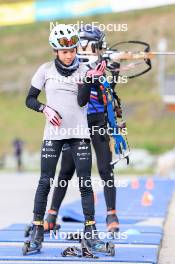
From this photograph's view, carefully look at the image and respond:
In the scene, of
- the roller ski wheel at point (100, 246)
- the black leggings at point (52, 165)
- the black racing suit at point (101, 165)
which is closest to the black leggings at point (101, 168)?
the black racing suit at point (101, 165)

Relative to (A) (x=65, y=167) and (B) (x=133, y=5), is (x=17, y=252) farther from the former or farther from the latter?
(B) (x=133, y=5)

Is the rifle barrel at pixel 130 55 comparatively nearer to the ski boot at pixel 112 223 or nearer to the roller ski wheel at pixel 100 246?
the ski boot at pixel 112 223

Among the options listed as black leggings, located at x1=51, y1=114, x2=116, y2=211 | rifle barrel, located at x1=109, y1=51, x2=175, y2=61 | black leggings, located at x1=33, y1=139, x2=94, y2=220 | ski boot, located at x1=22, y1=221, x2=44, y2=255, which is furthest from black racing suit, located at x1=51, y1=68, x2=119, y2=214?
ski boot, located at x1=22, y1=221, x2=44, y2=255

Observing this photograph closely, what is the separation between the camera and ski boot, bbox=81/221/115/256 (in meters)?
6.89

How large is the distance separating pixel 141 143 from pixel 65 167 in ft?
116

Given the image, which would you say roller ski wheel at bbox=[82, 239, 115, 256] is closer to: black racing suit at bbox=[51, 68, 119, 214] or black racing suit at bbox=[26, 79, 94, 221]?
black racing suit at bbox=[26, 79, 94, 221]

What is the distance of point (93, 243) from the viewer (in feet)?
22.8

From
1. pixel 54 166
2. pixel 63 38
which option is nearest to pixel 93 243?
pixel 54 166

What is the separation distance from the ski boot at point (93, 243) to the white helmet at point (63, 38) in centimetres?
161

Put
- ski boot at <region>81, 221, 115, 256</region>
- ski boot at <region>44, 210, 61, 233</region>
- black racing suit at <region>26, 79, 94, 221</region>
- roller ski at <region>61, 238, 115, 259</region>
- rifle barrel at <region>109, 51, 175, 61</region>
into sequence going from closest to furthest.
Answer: roller ski at <region>61, 238, 115, 259</region> → ski boot at <region>81, 221, 115, 256</region> → black racing suit at <region>26, 79, 94, 221</region> → ski boot at <region>44, 210, 61, 233</region> → rifle barrel at <region>109, 51, 175, 61</region>

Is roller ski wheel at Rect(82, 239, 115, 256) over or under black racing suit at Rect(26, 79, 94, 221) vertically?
under

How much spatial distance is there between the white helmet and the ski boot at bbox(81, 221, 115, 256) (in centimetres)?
161

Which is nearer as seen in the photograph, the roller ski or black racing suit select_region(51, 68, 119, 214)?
the roller ski

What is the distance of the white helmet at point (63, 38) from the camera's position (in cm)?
710
